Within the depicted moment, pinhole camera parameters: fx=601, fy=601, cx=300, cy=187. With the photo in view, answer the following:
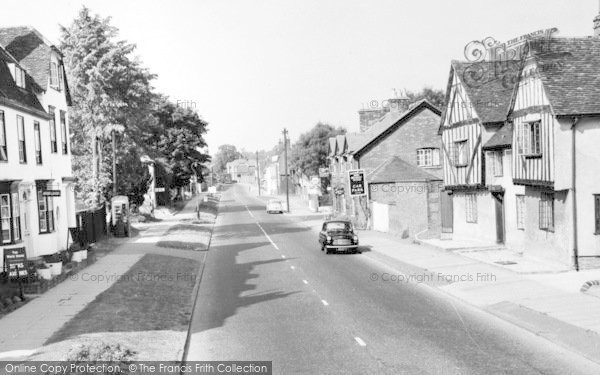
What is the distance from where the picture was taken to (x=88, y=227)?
32.2 meters

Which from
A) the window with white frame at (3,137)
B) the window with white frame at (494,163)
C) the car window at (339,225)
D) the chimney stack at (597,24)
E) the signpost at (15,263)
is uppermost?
the chimney stack at (597,24)

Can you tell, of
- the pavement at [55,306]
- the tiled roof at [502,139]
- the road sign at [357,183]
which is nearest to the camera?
the pavement at [55,306]

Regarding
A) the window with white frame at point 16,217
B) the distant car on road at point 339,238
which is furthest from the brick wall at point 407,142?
the window with white frame at point 16,217

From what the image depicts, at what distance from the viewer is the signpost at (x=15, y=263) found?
17891 millimetres

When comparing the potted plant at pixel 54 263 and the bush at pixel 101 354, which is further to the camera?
the potted plant at pixel 54 263

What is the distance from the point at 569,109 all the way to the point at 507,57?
11.5 m

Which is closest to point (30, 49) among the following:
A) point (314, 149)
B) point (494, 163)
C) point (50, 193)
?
point (50, 193)

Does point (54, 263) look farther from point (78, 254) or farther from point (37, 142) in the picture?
point (37, 142)

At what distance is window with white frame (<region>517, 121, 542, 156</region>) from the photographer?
2264cm

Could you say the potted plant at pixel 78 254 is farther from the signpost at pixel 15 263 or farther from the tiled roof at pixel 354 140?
the tiled roof at pixel 354 140

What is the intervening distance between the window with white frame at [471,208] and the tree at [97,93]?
24.3 metres

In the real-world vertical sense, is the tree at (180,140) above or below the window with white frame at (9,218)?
above

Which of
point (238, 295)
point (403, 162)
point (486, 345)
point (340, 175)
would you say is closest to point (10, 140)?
point (238, 295)

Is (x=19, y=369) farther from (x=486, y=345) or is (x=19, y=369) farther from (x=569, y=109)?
(x=569, y=109)
